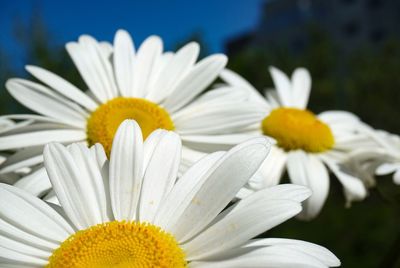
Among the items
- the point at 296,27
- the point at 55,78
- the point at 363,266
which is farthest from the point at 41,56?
the point at 296,27

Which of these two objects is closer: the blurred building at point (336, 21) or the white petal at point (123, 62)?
the white petal at point (123, 62)

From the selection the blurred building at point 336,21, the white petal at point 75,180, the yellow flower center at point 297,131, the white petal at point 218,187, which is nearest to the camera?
the white petal at point 218,187

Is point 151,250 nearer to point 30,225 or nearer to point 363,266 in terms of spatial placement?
point 30,225

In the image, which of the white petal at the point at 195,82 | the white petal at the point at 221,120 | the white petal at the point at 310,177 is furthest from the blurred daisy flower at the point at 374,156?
the white petal at the point at 195,82

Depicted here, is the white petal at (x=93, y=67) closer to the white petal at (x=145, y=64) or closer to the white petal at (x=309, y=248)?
the white petal at (x=145, y=64)

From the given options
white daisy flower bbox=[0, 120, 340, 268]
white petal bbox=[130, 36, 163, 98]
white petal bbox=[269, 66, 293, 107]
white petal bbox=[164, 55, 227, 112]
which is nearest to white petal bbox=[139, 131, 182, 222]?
white daisy flower bbox=[0, 120, 340, 268]

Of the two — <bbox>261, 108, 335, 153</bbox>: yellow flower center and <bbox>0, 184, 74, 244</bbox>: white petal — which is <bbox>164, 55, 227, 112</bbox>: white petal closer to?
<bbox>261, 108, 335, 153</bbox>: yellow flower center
